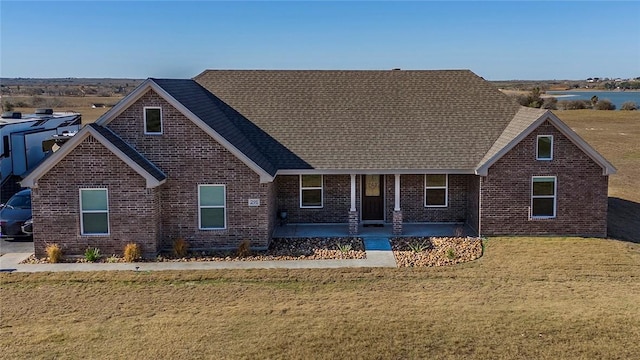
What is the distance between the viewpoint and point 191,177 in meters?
19.4

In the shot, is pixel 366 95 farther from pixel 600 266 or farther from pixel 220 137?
pixel 600 266

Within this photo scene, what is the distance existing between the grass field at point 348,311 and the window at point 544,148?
10.3 feet

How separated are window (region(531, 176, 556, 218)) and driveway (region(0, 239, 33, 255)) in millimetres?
17105

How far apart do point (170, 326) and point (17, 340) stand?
3.10 m

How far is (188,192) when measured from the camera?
1948 cm

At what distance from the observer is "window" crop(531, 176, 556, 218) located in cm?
2052

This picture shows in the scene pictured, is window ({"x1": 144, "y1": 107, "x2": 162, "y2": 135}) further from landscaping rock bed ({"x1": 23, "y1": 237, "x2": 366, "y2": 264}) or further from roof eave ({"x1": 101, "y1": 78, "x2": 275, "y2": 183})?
landscaping rock bed ({"x1": 23, "y1": 237, "x2": 366, "y2": 264})

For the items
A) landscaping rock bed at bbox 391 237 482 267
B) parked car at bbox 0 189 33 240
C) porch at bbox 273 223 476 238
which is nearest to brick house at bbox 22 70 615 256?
porch at bbox 273 223 476 238

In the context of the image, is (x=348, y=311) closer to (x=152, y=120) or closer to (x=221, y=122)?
(x=152, y=120)

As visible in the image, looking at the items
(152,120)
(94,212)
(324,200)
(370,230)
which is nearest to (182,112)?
(152,120)

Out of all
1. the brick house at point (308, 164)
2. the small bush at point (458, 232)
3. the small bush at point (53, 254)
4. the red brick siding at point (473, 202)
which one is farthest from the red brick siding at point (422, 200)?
the small bush at point (53, 254)

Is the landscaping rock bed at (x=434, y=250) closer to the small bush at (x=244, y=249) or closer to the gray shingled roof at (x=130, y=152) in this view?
the small bush at (x=244, y=249)

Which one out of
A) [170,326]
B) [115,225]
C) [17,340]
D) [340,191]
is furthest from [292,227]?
[17,340]

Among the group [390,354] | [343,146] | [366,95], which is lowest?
[390,354]
